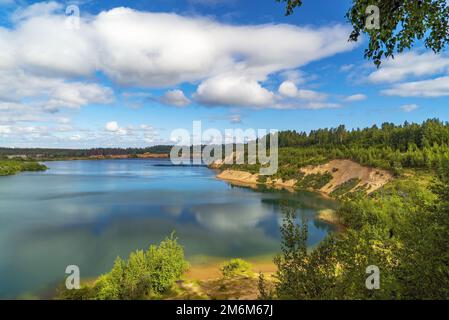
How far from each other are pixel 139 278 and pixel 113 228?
24925mm

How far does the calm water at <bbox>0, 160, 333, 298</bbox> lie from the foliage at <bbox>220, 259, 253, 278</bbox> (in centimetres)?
512

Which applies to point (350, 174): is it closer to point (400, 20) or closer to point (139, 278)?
point (139, 278)

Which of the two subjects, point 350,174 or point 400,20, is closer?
point 400,20

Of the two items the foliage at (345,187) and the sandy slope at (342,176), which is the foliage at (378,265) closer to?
the sandy slope at (342,176)

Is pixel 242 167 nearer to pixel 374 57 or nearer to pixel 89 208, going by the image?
pixel 89 208

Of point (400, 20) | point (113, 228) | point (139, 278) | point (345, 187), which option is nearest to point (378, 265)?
point (400, 20)

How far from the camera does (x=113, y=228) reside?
46.0 metres

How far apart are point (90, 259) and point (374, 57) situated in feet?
115

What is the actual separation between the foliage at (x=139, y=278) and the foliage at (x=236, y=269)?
4737 millimetres

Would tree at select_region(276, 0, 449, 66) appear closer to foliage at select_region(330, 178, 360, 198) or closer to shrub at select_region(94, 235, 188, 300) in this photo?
shrub at select_region(94, 235, 188, 300)
